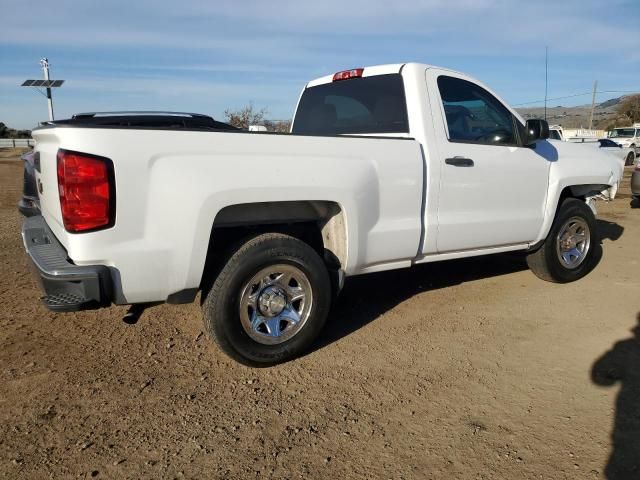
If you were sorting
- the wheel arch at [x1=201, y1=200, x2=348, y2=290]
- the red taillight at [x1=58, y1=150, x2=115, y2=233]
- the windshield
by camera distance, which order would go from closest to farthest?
the red taillight at [x1=58, y1=150, x2=115, y2=233]
the wheel arch at [x1=201, y1=200, x2=348, y2=290]
the windshield

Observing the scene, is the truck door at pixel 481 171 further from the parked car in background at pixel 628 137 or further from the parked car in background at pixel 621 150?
the parked car in background at pixel 628 137

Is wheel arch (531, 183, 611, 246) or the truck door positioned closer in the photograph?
the truck door

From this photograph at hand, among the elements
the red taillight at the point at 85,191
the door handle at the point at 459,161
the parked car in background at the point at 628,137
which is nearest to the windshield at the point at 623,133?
the parked car in background at the point at 628,137

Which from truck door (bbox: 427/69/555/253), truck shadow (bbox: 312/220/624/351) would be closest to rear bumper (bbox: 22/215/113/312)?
truck shadow (bbox: 312/220/624/351)

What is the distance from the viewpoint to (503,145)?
467 cm

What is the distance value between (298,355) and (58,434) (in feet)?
5.10

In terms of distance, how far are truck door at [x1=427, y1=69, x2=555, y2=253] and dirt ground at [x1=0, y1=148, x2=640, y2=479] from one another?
730mm

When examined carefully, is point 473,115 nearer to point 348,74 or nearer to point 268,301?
point 348,74

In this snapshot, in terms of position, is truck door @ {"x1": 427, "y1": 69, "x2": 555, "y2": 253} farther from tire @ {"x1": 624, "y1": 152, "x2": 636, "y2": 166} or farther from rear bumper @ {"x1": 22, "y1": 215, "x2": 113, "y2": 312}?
tire @ {"x1": 624, "y1": 152, "x2": 636, "y2": 166}

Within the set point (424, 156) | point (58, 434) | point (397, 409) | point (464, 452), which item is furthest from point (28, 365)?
point (424, 156)

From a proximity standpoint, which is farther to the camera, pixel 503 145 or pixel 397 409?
pixel 503 145

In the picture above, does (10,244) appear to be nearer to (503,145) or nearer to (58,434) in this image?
(58,434)

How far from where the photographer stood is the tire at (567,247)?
Result: 5352 mm

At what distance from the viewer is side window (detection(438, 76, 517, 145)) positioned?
4434mm
